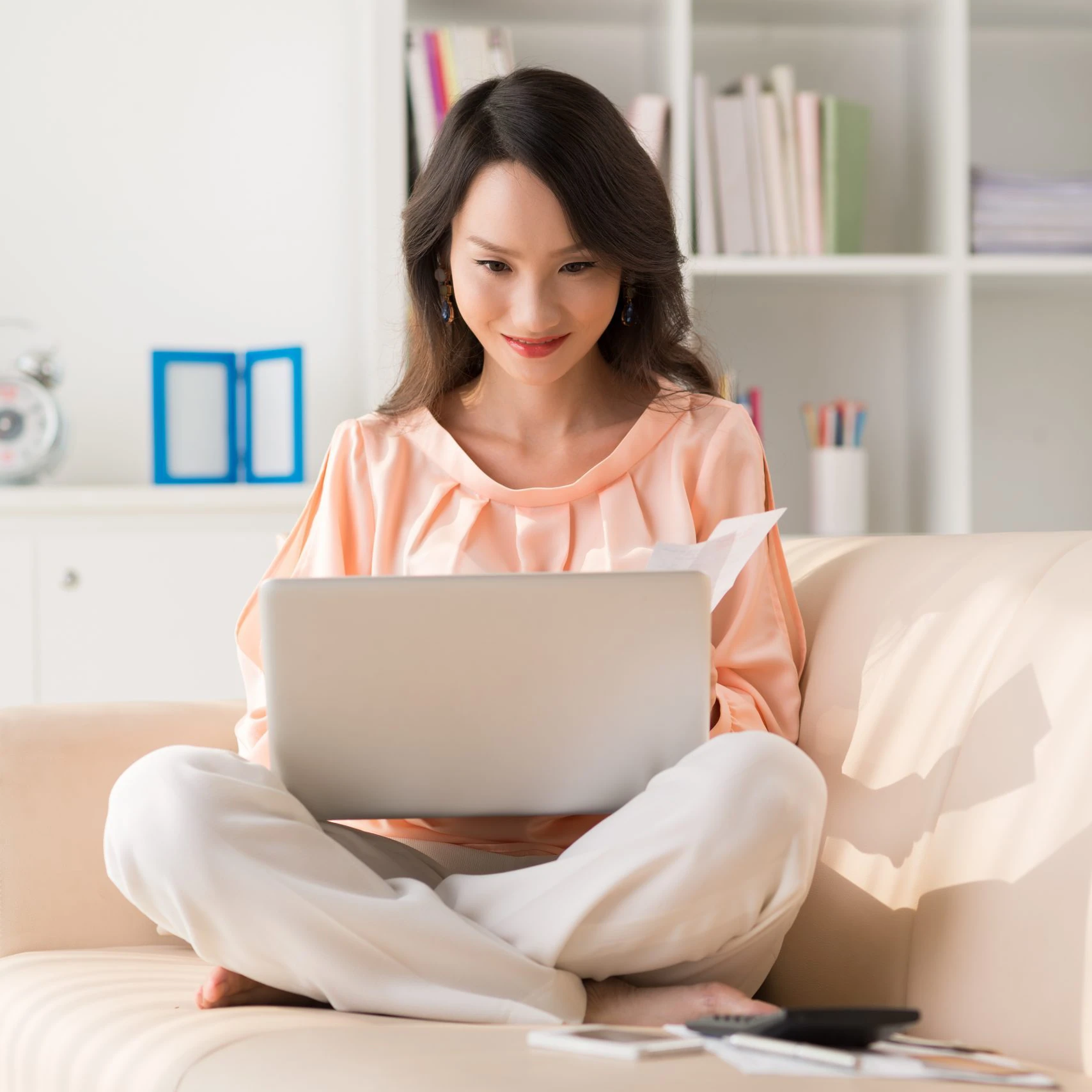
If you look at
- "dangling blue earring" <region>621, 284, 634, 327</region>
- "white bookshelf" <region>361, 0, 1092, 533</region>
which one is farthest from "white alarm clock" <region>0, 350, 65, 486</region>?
"dangling blue earring" <region>621, 284, 634, 327</region>

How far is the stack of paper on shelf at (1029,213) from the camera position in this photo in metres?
2.45

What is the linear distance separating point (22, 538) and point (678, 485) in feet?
3.88

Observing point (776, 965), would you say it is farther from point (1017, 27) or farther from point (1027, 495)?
point (1017, 27)

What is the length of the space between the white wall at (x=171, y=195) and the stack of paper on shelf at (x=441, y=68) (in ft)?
1.03

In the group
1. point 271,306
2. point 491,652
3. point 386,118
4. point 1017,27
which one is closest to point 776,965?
point 491,652

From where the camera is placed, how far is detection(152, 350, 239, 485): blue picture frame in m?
2.40

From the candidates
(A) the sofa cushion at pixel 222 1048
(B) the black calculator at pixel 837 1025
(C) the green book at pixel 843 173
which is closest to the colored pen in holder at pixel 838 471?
(C) the green book at pixel 843 173

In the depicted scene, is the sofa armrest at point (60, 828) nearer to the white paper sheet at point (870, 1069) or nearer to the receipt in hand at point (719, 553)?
the receipt in hand at point (719, 553)

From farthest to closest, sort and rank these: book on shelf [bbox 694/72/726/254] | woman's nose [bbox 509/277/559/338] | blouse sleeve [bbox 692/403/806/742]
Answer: book on shelf [bbox 694/72/726/254]
woman's nose [bbox 509/277/559/338]
blouse sleeve [bbox 692/403/806/742]

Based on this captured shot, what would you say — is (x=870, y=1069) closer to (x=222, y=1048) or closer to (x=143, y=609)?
(x=222, y=1048)

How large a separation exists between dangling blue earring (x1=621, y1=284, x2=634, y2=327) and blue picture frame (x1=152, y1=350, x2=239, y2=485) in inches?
38.7

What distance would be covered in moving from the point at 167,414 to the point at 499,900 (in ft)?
4.91

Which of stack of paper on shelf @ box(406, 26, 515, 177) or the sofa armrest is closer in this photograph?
the sofa armrest

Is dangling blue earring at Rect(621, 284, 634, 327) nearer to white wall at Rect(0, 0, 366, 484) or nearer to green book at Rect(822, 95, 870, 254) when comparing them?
green book at Rect(822, 95, 870, 254)
